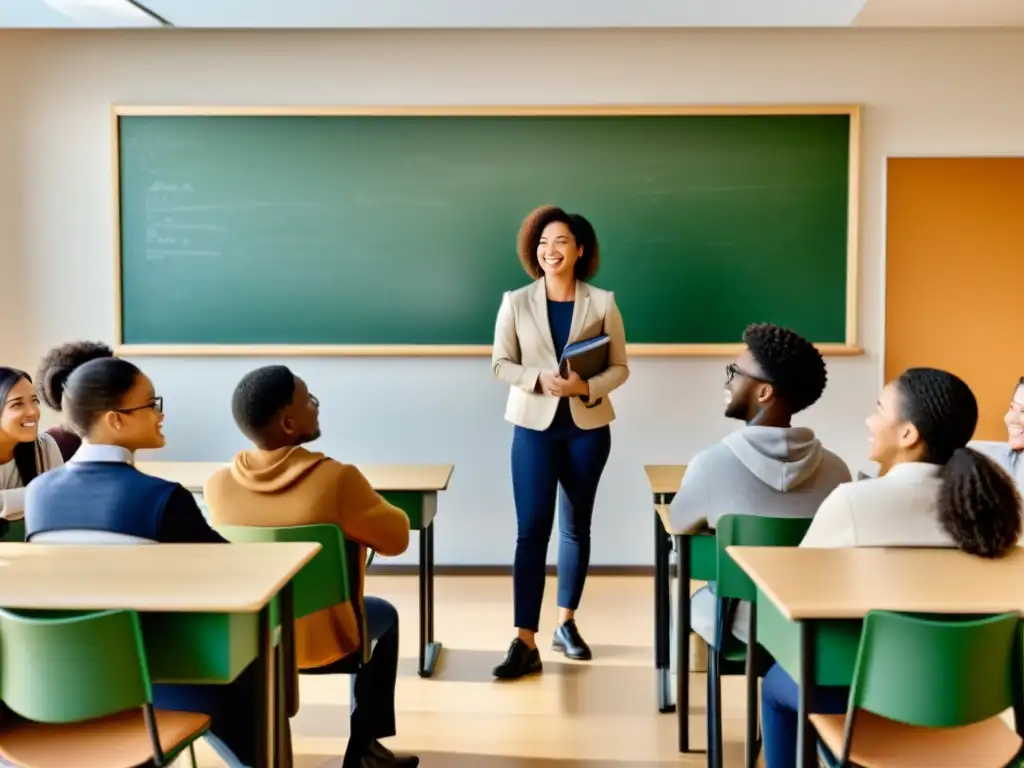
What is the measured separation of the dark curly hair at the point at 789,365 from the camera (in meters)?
2.30

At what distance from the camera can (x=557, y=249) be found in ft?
10.4

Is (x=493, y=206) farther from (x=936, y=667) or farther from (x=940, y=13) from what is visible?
(x=936, y=667)

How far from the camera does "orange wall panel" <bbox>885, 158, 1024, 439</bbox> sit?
416 centimetres

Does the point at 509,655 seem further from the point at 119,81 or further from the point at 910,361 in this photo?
the point at 119,81

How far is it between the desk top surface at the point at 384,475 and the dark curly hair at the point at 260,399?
730 mm

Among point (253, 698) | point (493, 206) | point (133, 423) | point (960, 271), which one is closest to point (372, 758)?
point (253, 698)

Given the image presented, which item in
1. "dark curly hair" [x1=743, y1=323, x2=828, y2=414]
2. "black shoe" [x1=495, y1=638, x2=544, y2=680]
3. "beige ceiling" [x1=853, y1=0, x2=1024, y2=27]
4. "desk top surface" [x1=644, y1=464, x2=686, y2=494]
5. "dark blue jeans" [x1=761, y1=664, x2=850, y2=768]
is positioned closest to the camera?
"dark blue jeans" [x1=761, y1=664, x2=850, y2=768]

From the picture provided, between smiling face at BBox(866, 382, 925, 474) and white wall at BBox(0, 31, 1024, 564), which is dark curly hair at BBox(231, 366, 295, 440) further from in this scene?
white wall at BBox(0, 31, 1024, 564)

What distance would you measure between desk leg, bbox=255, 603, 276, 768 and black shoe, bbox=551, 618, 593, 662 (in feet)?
5.47

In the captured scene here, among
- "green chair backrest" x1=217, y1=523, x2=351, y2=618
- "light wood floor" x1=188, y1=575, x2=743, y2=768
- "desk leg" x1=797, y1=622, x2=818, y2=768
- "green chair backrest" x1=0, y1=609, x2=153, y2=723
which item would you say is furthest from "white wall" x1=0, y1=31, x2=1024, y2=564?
"green chair backrest" x1=0, y1=609, x2=153, y2=723

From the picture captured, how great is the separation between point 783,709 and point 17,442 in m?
2.17

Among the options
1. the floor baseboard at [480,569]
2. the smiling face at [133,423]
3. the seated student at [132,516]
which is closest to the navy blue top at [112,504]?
the seated student at [132,516]

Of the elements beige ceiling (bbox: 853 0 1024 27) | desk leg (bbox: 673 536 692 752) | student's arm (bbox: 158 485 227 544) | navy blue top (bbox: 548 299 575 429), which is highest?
beige ceiling (bbox: 853 0 1024 27)

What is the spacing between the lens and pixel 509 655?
3084mm
